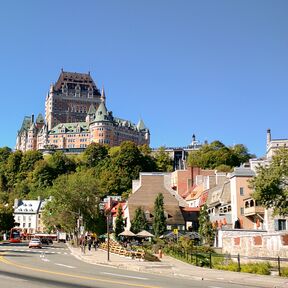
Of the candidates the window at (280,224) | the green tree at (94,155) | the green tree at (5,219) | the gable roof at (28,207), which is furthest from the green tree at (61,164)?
the window at (280,224)

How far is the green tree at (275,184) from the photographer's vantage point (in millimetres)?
35781

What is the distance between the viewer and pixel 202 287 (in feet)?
65.6

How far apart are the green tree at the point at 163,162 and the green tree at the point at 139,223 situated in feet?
313

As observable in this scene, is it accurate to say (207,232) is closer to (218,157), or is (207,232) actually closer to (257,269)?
(257,269)

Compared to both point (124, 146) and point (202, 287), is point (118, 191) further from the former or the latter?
point (202, 287)

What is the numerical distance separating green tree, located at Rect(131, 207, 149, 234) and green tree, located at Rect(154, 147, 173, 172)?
95428 millimetres

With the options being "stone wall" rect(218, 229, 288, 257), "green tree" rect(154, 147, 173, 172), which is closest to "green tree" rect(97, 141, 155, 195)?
"green tree" rect(154, 147, 173, 172)

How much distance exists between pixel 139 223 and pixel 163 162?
103 m

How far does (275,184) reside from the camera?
35.9 metres

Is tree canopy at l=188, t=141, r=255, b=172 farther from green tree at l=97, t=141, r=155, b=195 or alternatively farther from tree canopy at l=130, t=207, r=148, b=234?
tree canopy at l=130, t=207, r=148, b=234

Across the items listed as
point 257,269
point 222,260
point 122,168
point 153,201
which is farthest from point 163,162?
point 257,269

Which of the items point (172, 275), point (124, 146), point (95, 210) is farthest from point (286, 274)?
point (124, 146)

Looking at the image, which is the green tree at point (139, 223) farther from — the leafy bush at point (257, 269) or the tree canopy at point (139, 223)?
the leafy bush at point (257, 269)

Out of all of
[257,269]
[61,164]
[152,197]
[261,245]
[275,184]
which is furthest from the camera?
[61,164]
